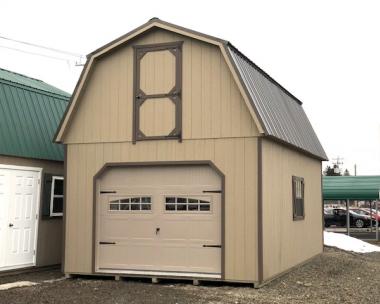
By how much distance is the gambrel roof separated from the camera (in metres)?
11.4

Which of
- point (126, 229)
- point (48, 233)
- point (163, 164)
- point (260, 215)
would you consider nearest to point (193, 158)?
point (163, 164)

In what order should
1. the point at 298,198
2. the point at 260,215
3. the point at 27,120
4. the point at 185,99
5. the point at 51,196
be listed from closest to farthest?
the point at 260,215, the point at 185,99, the point at 27,120, the point at 51,196, the point at 298,198

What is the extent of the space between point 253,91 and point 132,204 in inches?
137

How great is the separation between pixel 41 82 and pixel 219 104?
8.20 metres

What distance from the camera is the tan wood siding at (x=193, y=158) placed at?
1129cm

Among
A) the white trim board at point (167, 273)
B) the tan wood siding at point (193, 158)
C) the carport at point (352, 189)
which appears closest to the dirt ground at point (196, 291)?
the white trim board at point (167, 273)

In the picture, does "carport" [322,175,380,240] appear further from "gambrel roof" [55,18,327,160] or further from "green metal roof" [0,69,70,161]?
"green metal roof" [0,69,70,161]

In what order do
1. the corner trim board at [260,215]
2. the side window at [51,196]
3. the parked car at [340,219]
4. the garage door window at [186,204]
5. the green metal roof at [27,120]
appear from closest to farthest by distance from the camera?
the corner trim board at [260,215], the garage door window at [186,204], the green metal roof at [27,120], the side window at [51,196], the parked car at [340,219]

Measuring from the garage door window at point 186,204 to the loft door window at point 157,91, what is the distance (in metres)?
1.28

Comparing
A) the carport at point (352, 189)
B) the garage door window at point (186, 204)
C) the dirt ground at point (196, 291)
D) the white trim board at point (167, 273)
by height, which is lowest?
the dirt ground at point (196, 291)

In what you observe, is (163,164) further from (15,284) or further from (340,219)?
(340,219)

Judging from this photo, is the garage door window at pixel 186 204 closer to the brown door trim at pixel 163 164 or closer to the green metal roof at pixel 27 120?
the brown door trim at pixel 163 164

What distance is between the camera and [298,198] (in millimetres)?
15094

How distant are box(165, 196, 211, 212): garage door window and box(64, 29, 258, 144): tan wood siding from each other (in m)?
1.29
